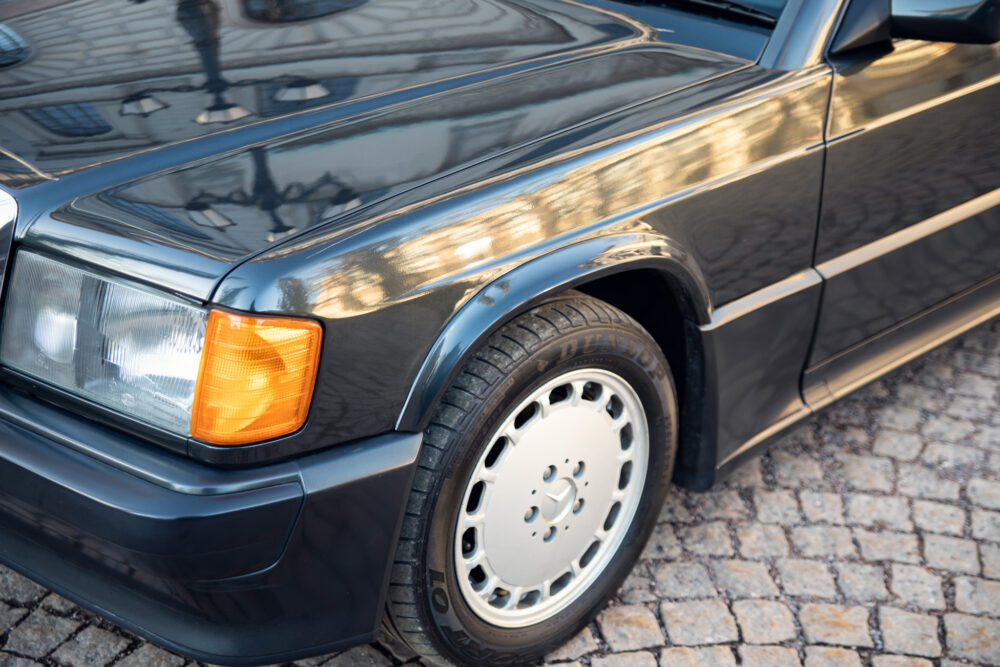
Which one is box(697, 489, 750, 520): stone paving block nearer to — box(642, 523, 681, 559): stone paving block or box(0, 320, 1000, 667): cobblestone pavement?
box(0, 320, 1000, 667): cobblestone pavement

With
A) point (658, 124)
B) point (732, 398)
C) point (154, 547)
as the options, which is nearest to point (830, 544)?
point (732, 398)

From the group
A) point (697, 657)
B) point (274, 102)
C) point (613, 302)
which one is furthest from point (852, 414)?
point (274, 102)

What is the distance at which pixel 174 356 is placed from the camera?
1.73 m

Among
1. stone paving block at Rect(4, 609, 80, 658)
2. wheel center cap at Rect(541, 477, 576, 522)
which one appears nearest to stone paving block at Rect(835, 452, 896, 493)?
wheel center cap at Rect(541, 477, 576, 522)

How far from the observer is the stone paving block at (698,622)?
2557mm

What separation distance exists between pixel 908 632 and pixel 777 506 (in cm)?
55

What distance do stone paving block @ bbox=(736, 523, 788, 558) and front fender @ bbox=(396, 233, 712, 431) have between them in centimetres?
98

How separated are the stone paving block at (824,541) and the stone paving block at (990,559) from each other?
13.7 inches

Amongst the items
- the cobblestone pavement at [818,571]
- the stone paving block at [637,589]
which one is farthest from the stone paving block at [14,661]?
the stone paving block at [637,589]

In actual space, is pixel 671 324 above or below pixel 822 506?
above

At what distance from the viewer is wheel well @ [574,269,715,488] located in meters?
2.35

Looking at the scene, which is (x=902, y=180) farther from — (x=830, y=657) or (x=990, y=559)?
(x=830, y=657)

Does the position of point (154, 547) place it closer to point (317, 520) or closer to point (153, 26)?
point (317, 520)

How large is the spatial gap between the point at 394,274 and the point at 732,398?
1.08 metres
